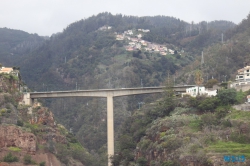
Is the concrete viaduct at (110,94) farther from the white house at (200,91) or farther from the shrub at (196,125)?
the shrub at (196,125)

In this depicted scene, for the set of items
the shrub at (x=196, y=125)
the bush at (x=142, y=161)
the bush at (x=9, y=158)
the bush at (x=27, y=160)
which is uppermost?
the shrub at (x=196, y=125)

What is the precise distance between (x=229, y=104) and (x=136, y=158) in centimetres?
1132

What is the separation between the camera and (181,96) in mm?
59875

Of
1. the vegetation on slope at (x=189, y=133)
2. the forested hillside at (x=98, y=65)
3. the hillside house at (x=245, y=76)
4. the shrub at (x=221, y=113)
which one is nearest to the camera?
the vegetation on slope at (x=189, y=133)

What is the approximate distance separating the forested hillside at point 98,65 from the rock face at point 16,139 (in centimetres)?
1419

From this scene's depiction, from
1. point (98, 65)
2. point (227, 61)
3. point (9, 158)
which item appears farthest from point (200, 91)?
point (98, 65)

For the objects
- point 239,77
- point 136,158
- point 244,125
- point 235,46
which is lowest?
point 136,158

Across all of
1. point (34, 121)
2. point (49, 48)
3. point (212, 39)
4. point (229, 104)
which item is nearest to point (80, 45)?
point (49, 48)

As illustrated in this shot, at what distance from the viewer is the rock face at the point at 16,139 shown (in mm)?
58531

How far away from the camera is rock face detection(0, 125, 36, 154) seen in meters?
58.5

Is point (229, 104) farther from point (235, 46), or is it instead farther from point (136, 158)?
point (235, 46)

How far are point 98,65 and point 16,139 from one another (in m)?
58.4

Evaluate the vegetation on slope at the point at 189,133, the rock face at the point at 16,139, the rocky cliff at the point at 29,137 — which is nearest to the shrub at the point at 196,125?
the vegetation on slope at the point at 189,133

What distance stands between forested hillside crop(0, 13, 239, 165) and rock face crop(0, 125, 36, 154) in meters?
14.2
